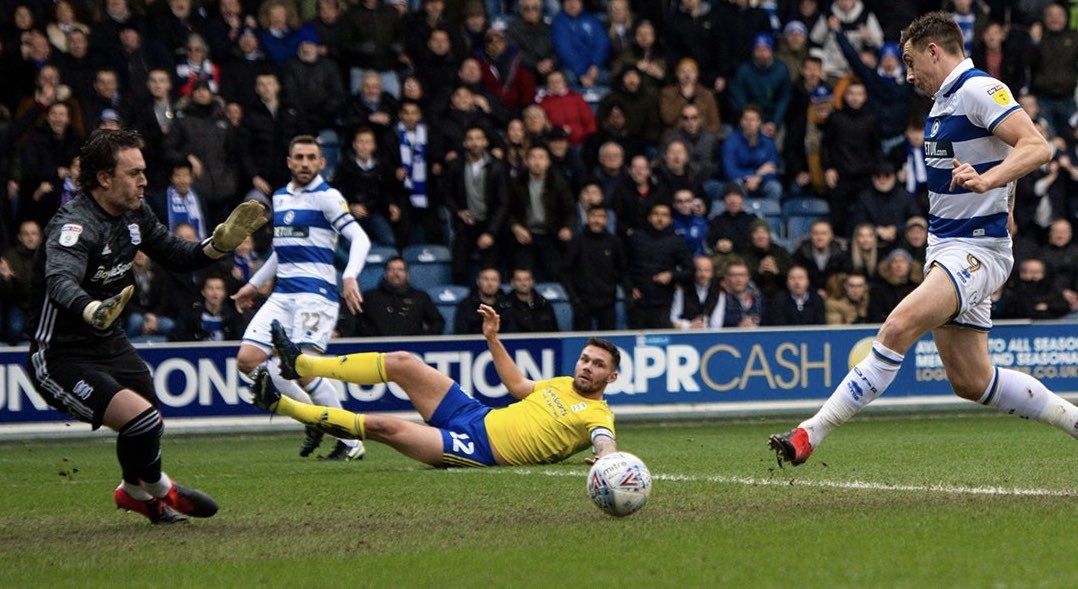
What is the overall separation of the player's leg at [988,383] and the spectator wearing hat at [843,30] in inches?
516

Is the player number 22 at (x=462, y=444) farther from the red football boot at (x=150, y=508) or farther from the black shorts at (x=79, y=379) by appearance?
the black shorts at (x=79, y=379)

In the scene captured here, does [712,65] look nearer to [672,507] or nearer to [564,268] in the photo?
[564,268]

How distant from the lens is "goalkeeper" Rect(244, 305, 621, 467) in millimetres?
9906

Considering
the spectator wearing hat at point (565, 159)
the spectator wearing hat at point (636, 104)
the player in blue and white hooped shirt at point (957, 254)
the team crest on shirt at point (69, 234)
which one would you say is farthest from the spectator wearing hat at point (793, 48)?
the team crest on shirt at point (69, 234)

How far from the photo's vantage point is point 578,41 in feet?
69.2

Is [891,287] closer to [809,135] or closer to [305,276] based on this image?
[809,135]

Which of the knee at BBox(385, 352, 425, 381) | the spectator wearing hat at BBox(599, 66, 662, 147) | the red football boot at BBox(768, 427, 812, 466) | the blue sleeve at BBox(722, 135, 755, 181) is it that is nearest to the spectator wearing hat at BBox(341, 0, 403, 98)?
the spectator wearing hat at BBox(599, 66, 662, 147)

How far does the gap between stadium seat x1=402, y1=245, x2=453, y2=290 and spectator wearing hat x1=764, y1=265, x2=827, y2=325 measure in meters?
3.65

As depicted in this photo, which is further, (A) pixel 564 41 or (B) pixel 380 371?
(A) pixel 564 41

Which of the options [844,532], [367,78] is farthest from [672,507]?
[367,78]

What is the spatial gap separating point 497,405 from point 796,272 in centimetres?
372

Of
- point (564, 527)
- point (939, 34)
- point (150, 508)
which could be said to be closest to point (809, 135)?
point (939, 34)

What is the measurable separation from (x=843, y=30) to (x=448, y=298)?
23.7 ft

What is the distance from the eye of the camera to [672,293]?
18156mm
